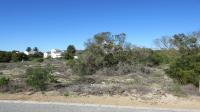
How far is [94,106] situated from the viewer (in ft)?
42.0

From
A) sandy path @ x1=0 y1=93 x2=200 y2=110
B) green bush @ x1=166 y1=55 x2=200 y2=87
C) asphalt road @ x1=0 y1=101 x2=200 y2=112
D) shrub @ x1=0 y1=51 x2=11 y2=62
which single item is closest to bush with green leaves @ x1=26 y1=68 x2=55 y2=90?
sandy path @ x1=0 y1=93 x2=200 y2=110

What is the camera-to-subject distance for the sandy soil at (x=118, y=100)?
13.8 meters

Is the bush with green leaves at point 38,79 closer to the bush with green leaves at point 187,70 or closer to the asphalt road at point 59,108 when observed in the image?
the asphalt road at point 59,108

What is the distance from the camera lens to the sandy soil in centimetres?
1379

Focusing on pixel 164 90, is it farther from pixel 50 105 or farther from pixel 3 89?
pixel 3 89

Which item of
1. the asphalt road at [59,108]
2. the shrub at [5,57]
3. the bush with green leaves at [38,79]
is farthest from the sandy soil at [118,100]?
the shrub at [5,57]

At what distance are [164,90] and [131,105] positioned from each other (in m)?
4.17

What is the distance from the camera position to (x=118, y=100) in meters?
14.8

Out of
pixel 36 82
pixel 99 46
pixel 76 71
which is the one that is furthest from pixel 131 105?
pixel 99 46

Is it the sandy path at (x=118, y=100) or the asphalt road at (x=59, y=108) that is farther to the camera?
the sandy path at (x=118, y=100)

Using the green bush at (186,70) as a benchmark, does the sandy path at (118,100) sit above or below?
below

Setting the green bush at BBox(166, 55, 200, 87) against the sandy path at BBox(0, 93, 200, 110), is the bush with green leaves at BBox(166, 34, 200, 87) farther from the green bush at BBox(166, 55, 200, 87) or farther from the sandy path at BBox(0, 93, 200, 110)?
the sandy path at BBox(0, 93, 200, 110)

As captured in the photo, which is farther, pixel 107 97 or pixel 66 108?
pixel 107 97

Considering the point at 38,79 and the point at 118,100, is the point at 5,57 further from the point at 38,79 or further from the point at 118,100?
the point at 118,100
